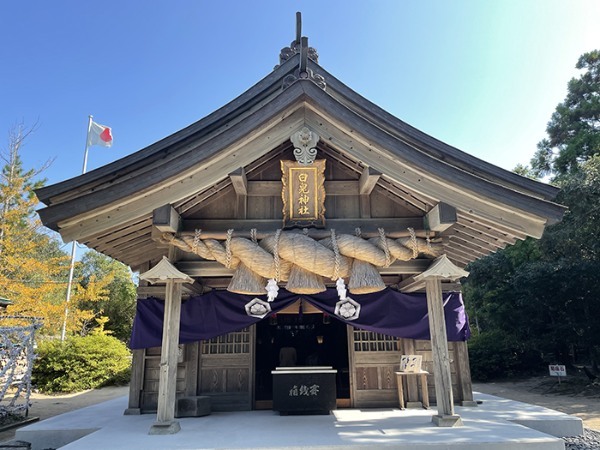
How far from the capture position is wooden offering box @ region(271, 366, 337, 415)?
6961 millimetres

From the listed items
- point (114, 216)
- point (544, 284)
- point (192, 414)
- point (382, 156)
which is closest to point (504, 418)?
point (382, 156)

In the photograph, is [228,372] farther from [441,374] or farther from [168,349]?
[441,374]

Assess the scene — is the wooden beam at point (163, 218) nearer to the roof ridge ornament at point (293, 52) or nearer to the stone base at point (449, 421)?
the roof ridge ornament at point (293, 52)

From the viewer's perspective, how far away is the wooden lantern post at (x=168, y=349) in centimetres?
512

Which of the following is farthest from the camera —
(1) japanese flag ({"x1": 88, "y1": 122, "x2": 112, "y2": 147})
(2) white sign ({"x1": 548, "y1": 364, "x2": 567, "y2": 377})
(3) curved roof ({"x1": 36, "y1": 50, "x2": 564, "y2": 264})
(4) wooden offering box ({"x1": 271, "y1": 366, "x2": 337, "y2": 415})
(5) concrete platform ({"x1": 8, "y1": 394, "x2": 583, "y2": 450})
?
(1) japanese flag ({"x1": 88, "y1": 122, "x2": 112, "y2": 147})

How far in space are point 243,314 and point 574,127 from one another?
968 inches

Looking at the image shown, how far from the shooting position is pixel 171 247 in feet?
18.8

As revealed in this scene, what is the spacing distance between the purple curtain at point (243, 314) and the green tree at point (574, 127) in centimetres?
1872

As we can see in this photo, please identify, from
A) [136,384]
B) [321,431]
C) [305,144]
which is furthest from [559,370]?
[136,384]

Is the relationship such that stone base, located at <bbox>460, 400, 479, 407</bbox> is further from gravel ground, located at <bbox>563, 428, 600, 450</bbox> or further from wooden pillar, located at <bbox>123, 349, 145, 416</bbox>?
wooden pillar, located at <bbox>123, 349, 145, 416</bbox>

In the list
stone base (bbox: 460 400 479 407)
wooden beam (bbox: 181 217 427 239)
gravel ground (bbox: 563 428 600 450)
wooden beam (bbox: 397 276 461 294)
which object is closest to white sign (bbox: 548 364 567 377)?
gravel ground (bbox: 563 428 600 450)

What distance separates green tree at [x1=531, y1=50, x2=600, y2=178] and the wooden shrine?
1868 cm

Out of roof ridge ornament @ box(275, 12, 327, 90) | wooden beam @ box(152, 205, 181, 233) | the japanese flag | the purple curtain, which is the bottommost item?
the purple curtain

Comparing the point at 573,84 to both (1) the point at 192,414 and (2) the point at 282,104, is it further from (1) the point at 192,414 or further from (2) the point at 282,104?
(1) the point at 192,414
